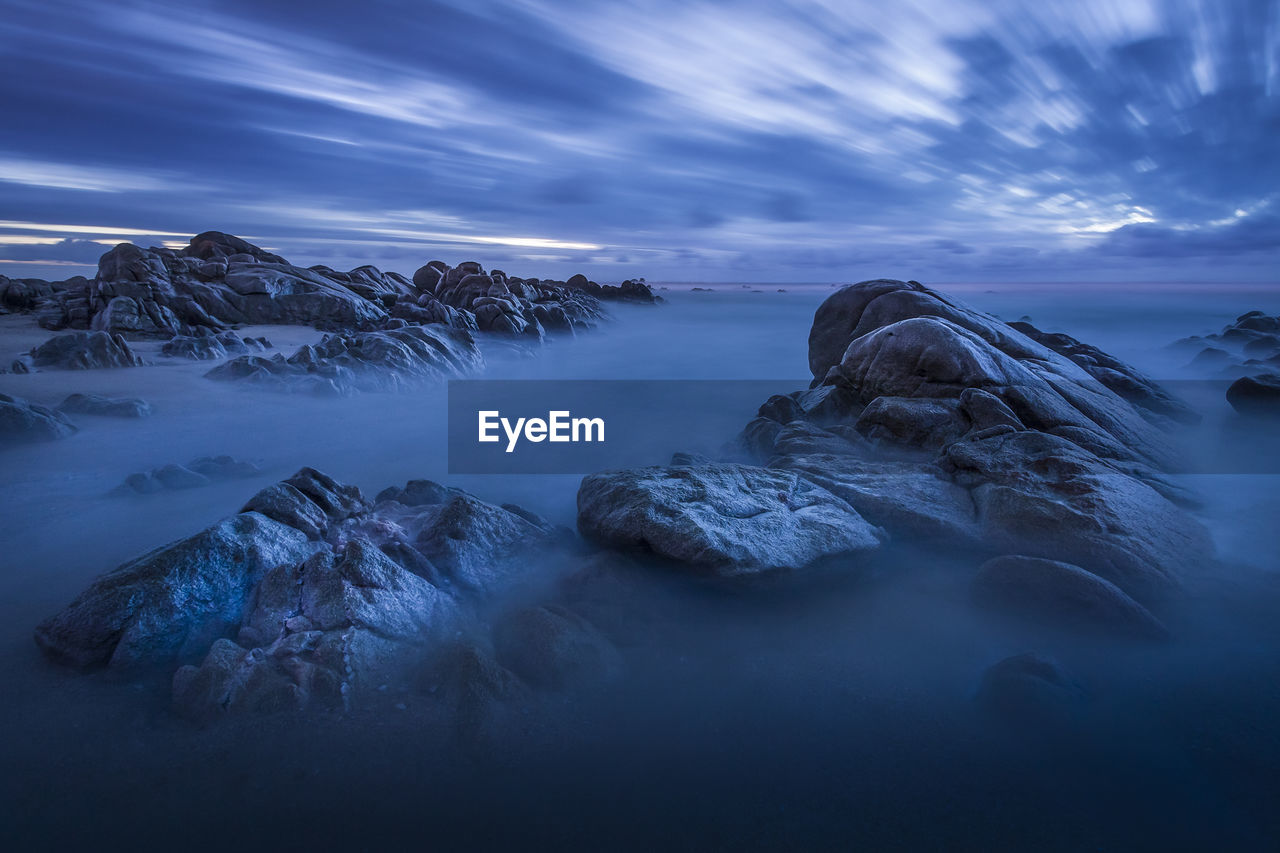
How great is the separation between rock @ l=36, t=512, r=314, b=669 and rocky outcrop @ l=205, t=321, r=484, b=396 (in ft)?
29.1

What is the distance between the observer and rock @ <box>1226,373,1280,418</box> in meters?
11.2

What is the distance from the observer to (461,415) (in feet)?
40.6

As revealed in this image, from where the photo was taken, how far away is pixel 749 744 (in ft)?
11.7

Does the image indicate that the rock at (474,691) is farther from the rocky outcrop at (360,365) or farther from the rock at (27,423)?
the rocky outcrop at (360,365)

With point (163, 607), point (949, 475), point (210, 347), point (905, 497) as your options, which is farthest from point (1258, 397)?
point (210, 347)

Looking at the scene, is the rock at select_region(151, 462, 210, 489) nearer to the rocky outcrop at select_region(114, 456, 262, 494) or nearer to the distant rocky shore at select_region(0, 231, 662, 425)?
the rocky outcrop at select_region(114, 456, 262, 494)

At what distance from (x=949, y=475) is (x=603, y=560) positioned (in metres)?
3.79

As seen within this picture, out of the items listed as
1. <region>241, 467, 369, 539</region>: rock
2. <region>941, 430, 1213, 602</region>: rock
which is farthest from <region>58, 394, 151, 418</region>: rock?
<region>941, 430, 1213, 602</region>: rock

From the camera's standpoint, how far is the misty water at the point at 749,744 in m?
3.03

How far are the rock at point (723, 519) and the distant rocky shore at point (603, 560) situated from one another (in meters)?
0.02

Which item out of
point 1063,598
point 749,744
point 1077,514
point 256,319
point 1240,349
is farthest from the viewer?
point 256,319

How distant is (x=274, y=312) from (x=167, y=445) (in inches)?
617

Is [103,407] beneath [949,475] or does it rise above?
beneath

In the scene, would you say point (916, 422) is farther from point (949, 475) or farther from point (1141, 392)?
point (1141, 392)
